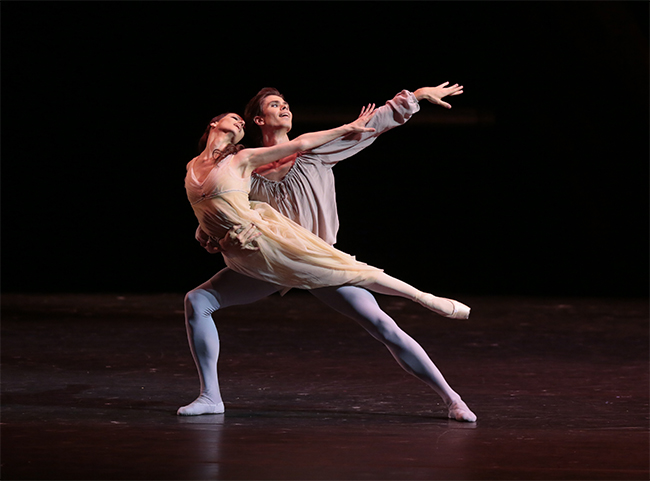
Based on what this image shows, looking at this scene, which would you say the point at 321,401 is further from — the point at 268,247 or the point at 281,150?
the point at 281,150

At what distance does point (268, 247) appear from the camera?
3309 mm

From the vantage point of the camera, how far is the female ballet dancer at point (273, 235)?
3.32 m

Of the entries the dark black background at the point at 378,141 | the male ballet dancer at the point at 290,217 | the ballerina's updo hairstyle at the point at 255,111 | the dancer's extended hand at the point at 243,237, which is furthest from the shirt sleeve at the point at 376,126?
the dark black background at the point at 378,141

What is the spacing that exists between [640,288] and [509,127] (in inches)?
85.6

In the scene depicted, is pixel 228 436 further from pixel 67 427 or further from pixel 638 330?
pixel 638 330

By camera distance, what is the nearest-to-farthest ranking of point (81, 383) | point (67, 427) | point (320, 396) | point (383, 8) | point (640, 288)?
point (67, 427) → point (320, 396) → point (81, 383) → point (383, 8) → point (640, 288)

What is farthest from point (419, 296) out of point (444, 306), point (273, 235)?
point (273, 235)

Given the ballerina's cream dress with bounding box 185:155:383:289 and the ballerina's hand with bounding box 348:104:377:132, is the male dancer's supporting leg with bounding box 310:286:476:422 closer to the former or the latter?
the ballerina's cream dress with bounding box 185:155:383:289

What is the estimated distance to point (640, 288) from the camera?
917 centimetres

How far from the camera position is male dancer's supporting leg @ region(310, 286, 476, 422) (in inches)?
131

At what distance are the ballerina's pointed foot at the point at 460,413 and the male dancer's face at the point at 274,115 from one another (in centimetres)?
128

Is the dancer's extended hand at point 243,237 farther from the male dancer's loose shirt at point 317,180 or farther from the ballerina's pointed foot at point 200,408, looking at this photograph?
the ballerina's pointed foot at point 200,408

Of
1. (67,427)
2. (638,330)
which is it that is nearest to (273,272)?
(67,427)

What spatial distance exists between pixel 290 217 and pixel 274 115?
416 mm
